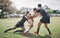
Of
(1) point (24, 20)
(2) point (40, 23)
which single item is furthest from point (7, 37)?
(2) point (40, 23)

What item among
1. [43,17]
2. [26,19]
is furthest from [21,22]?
[43,17]

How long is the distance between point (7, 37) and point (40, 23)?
48 cm

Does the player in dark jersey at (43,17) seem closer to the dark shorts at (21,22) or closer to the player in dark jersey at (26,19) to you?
the player in dark jersey at (26,19)

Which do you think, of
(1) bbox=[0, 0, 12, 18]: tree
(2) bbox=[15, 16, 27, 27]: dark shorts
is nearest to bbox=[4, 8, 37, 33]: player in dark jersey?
(2) bbox=[15, 16, 27, 27]: dark shorts

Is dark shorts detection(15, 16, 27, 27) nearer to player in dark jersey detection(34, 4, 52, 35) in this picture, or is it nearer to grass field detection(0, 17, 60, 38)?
grass field detection(0, 17, 60, 38)

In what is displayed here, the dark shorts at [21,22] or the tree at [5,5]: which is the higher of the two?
the tree at [5,5]

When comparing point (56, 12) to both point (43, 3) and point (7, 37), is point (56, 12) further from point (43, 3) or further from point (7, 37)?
point (7, 37)

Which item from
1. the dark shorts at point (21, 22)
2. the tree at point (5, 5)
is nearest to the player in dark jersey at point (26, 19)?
the dark shorts at point (21, 22)

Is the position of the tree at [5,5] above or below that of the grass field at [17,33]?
above

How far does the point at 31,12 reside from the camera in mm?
2369

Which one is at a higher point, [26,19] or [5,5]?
[5,5]

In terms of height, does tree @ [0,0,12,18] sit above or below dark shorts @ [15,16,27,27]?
above

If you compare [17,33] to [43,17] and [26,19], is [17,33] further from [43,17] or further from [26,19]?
[43,17]

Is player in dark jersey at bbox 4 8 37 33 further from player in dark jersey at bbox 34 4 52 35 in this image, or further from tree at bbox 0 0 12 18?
tree at bbox 0 0 12 18
